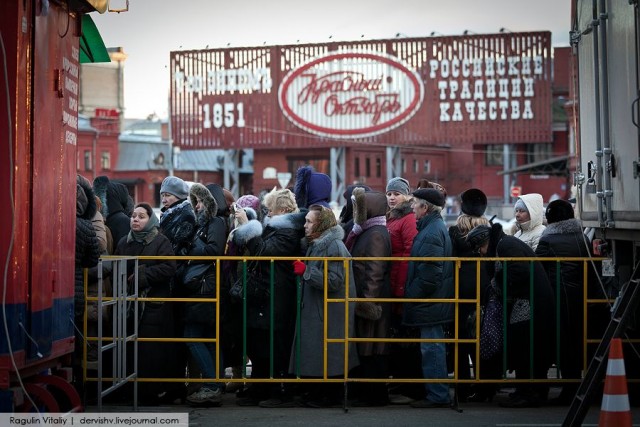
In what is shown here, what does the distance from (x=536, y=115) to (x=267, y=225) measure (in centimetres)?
5009

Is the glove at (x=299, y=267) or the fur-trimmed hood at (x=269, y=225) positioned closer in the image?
the glove at (x=299, y=267)

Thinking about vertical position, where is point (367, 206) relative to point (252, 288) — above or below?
above

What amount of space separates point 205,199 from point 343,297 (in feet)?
5.64

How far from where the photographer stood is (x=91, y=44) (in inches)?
304

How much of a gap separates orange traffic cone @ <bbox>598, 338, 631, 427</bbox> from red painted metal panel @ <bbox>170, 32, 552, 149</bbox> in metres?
51.5

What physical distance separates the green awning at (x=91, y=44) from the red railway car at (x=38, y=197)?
0.43m

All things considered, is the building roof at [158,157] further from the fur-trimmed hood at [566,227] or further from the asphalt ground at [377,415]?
the asphalt ground at [377,415]

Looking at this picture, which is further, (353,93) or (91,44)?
(353,93)

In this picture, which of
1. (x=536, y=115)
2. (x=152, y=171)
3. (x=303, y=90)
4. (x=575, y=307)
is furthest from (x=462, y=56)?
(x=575, y=307)

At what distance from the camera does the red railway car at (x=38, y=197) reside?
5.95 m

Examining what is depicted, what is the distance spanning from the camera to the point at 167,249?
31.6 ft

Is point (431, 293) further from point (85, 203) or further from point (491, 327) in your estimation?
point (85, 203)

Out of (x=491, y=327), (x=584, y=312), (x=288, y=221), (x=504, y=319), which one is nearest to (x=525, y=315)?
(x=504, y=319)

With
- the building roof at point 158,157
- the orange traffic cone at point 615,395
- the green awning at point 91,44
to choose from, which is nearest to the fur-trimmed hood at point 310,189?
the green awning at point 91,44
